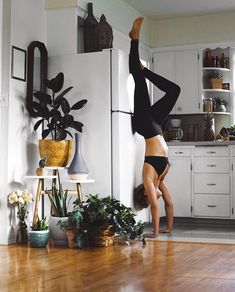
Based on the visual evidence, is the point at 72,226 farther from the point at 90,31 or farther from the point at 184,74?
the point at 184,74

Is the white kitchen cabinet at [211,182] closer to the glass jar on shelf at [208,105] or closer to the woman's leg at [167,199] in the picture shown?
the glass jar on shelf at [208,105]

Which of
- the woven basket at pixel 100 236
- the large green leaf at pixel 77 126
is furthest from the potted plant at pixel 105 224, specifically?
the large green leaf at pixel 77 126

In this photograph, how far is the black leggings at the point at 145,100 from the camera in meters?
5.82

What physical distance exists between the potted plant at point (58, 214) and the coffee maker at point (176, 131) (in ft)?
9.33

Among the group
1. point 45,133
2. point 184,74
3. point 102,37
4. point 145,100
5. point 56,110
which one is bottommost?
point 45,133

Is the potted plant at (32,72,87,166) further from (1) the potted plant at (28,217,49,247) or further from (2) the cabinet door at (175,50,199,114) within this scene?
(2) the cabinet door at (175,50,199,114)

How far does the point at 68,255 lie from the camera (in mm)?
4781

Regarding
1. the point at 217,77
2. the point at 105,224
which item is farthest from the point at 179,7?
the point at 105,224

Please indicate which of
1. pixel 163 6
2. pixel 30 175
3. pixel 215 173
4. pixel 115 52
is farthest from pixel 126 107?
pixel 163 6

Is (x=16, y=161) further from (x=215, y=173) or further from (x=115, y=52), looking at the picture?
(x=215, y=173)

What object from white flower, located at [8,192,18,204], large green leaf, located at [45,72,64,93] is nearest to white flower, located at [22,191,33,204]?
white flower, located at [8,192,18,204]

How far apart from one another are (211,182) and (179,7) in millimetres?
2410

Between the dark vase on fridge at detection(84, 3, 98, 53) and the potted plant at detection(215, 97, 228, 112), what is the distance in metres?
2.37

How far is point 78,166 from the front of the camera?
5.61m
